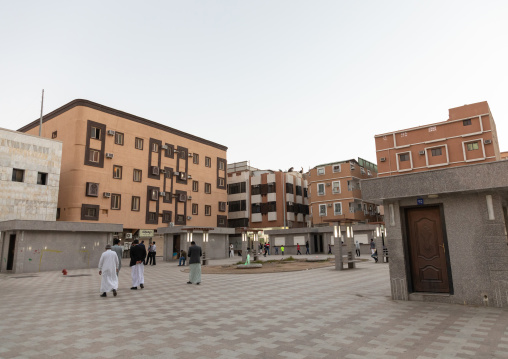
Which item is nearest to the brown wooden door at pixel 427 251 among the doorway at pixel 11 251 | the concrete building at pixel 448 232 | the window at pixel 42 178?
the concrete building at pixel 448 232

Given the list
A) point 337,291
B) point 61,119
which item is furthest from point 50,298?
point 61,119

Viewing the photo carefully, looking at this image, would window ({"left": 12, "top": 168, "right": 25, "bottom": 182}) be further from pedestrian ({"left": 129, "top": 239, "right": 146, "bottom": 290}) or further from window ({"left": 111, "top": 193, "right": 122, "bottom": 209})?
pedestrian ({"left": 129, "top": 239, "right": 146, "bottom": 290})

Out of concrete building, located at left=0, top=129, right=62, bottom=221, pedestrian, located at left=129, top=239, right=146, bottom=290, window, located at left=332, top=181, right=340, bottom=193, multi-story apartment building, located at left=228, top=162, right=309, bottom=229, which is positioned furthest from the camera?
multi-story apartment building, located at left=228, top=162, right=309, bottom=229

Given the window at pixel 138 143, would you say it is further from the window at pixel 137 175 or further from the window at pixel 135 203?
the window at pixel 135 203

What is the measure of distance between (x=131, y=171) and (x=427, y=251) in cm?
3761

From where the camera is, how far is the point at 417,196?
30.2ft

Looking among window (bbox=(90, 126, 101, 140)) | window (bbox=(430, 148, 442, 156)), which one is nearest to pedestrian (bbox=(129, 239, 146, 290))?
window (bbox=(90, 126, 101, 140))

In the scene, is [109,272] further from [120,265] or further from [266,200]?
[266,200]

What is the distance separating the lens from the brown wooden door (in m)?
8.85

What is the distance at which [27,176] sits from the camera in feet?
97.2

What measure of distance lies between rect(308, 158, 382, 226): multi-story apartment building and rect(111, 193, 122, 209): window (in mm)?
28187

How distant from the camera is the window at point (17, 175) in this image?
95.3ft

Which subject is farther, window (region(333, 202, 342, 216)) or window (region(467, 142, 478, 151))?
window (region(333, 202, 342, 216))

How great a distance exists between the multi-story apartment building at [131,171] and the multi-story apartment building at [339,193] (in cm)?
1474
